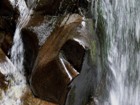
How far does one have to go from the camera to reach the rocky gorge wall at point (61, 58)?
575 centimetres

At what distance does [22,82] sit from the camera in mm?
6672

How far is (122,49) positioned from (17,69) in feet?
8.44

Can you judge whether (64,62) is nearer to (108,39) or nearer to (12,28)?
(108,39)

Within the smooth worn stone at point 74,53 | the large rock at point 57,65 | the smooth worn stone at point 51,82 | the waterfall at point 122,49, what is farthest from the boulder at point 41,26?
the waterfall at point 122,49

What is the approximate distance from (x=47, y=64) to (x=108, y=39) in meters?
2.10

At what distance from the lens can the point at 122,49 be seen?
314 inches

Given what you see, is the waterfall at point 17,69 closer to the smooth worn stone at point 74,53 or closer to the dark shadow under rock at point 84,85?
the dark shadow under rock at point 84,85

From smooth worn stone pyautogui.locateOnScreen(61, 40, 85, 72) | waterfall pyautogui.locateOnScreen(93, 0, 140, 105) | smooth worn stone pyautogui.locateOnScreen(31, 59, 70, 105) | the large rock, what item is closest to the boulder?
the large rock

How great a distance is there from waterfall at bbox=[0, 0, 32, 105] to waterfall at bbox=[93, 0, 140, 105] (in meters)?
1.72

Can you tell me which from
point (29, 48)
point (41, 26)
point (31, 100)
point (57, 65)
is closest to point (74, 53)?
point (57, 65)

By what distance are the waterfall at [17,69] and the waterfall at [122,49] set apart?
67.6 inches

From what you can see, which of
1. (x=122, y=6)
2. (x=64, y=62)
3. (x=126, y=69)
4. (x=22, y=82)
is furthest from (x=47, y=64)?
(x=122, y=6)

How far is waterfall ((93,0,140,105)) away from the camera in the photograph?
23.5 feet

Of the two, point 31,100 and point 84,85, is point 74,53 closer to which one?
point 84,85
